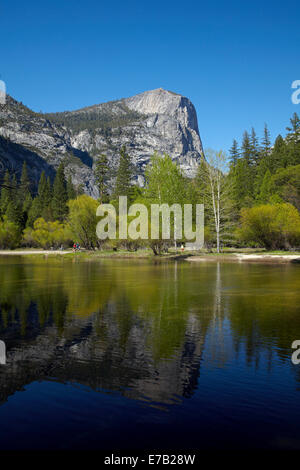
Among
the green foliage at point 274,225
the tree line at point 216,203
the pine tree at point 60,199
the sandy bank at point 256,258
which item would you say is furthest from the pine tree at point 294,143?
the pine tree at point 60,199

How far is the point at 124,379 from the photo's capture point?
7590 mm

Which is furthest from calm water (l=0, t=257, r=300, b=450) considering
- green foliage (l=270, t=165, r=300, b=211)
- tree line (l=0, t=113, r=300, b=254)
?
green foliage (l=270, t=165, r=300, b=211)

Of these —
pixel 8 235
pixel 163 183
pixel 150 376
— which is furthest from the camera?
pixel 8 235

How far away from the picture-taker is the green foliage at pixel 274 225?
180 ft

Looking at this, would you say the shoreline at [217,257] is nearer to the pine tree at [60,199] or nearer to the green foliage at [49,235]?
the green foliage at [49,235]

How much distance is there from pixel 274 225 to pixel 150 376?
51648 millimetres

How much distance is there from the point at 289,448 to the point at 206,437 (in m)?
1.11

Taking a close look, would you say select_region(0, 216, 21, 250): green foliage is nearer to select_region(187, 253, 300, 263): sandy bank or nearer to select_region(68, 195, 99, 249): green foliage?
select_region(68, 195, 99, 249): green foliage

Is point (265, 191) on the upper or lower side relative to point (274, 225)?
upper

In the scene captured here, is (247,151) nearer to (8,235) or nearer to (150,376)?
(8,235)

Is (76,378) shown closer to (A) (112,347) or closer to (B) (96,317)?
(A) (112,347)

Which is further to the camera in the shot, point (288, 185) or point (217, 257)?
point (288, 185)

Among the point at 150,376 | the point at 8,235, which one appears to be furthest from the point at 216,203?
the point at 150,376

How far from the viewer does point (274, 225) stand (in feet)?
183
